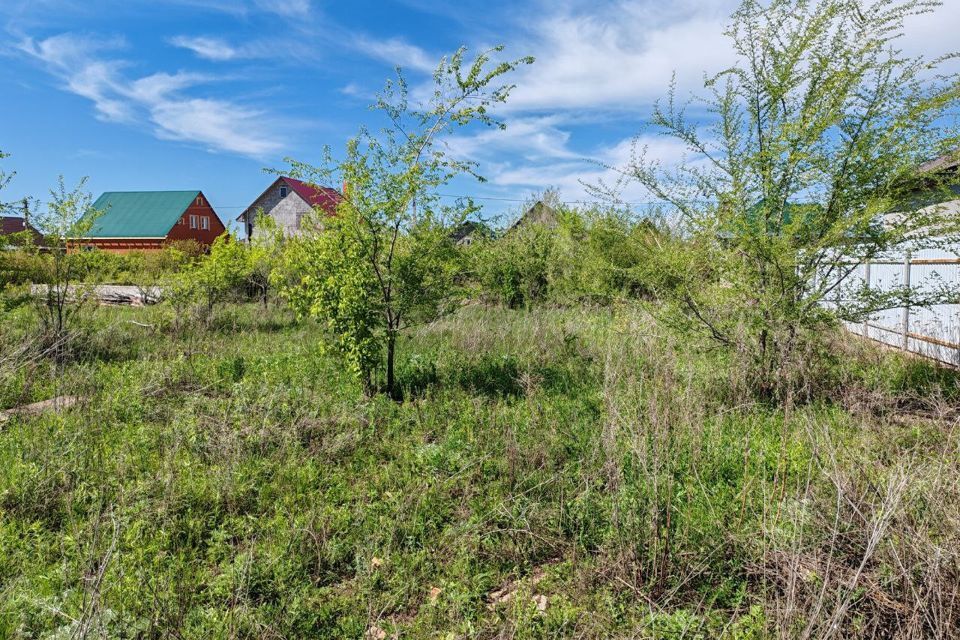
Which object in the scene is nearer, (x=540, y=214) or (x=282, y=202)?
(x=540, y=214)

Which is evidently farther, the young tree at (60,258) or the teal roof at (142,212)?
the teal roof at (142,212)

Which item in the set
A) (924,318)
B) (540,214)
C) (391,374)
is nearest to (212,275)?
(391,374)

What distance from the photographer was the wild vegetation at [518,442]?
2691 mm

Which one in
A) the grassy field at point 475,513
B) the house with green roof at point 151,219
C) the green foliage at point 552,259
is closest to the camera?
the grassy field at point 475,513

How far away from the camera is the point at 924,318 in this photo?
8.82 metres

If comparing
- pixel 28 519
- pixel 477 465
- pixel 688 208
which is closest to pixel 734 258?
pixel 688 208

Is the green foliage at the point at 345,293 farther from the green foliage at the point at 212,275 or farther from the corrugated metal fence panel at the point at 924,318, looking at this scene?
the corrugated metal fence panel at the point at 924,318

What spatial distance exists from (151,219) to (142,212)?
1.43 metres

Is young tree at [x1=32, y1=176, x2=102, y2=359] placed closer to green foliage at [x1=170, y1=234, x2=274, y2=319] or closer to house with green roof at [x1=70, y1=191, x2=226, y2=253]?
green foliage at [x1=170, y1=234, x2=274, y2=319]

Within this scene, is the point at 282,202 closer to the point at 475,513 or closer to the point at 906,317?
the point at 906,317

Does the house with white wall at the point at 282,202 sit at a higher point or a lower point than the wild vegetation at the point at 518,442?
higher

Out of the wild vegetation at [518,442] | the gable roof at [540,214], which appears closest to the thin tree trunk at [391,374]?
the wild vegetation at [518,442]

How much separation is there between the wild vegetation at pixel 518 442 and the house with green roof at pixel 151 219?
113ft

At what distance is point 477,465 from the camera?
14.3ft
